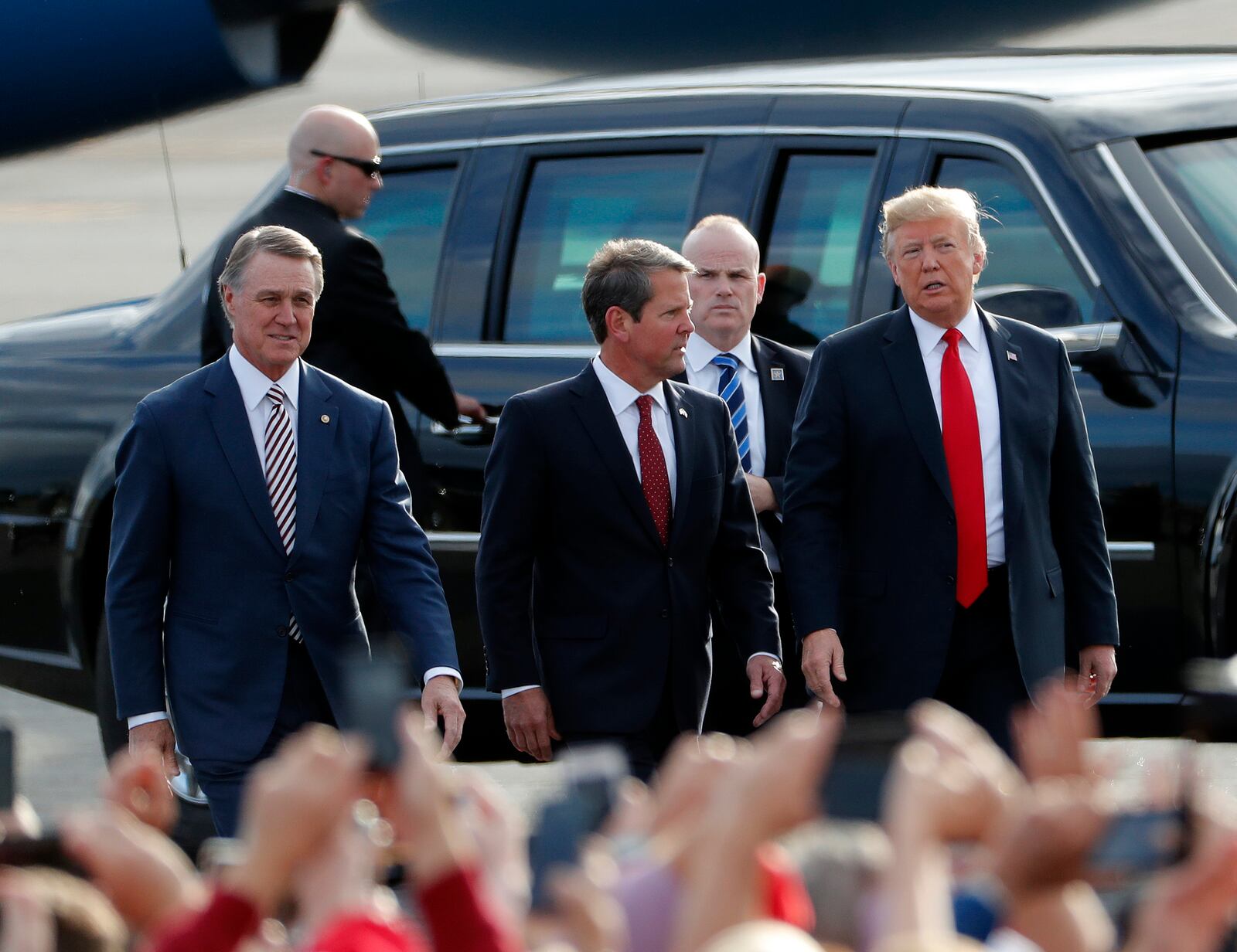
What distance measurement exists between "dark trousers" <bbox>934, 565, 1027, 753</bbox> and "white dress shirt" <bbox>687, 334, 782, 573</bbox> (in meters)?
0.77

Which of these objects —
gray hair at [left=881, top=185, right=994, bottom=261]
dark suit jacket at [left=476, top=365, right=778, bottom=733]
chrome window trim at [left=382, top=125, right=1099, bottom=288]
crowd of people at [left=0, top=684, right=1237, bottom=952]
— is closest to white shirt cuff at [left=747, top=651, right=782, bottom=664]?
dark suit jacket at [left=476, top=365, right=778, bottom=733]

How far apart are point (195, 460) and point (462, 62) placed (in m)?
3.01

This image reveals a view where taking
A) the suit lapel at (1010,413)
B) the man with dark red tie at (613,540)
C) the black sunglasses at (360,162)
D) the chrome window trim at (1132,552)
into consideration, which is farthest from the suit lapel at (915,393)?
the black sunglasses at (360,162)

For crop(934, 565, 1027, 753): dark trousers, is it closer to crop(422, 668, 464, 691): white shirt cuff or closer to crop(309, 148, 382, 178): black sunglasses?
crop(422, 668, 464, 691): white shirt cuff

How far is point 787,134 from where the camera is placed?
20.5 feet

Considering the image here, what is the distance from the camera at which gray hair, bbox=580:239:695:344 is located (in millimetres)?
5020

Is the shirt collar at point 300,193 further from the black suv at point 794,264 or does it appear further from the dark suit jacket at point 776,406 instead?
the dark suit jacket at point 776,406

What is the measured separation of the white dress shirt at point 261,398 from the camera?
4.74 metres

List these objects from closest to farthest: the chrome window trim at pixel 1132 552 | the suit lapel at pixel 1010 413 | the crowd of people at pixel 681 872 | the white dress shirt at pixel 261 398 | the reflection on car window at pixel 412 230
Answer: the crowd of people at pixel 681 872 < the white dress shirt at pixel 261 398 < the suit lapel at pixel 1010 413 < the chrome window trim at pixel 1132 552 < the reflection on car window at pixel 412 230

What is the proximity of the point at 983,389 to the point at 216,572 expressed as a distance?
1.72 m

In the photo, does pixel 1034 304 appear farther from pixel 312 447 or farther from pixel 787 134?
pixel 312 447

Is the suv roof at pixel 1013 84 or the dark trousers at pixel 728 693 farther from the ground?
the suv roof at pixel 1013 84

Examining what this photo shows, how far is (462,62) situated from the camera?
7.35 metres

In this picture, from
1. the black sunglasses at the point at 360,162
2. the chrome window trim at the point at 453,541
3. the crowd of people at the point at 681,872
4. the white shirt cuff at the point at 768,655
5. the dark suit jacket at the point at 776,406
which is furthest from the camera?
the chrome window trim at the point at 453,541
